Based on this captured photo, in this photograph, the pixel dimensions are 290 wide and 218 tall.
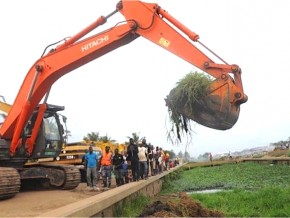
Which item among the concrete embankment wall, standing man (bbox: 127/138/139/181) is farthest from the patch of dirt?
standing man (bbox: 127/138/139/181)

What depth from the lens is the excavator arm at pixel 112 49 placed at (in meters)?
10.5

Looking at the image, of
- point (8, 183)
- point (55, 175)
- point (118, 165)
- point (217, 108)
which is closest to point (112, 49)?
point (217, 108)

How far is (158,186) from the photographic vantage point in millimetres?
20703

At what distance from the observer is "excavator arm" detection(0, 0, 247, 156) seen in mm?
Result: 10469

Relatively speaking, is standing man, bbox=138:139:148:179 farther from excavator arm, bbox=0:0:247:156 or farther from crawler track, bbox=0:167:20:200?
crawler track, bbox=0:167:20:200

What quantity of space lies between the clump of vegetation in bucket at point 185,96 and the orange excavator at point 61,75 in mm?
393

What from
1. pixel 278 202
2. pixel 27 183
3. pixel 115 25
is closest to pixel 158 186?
pixel 27 183

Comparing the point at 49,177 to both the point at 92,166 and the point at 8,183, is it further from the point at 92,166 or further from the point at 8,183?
the point at 8,183

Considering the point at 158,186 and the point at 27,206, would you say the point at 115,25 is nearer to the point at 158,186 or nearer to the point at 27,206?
the point at 27,206

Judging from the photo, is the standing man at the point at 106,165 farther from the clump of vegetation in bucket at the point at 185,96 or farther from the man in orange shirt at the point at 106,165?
the clump of vegetation in bucket at the point at 185,96

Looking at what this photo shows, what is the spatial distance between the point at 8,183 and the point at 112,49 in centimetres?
474

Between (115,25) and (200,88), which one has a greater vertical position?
(115,25)

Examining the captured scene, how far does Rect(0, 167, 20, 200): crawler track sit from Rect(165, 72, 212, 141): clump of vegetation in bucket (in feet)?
14.9

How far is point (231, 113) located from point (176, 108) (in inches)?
67.2
